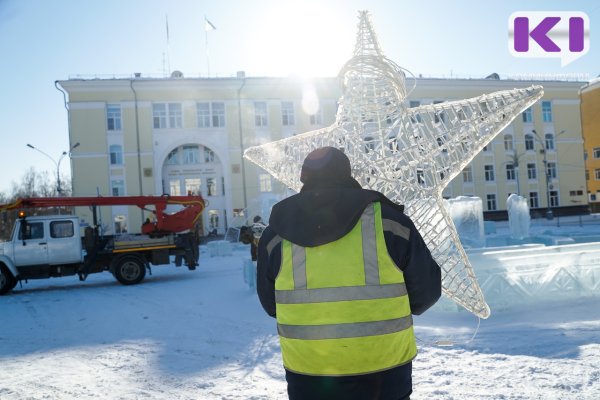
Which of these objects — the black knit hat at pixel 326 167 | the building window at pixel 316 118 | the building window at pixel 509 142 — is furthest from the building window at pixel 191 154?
the black knit hat at pixel 326 167

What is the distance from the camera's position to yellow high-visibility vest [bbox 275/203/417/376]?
177cm

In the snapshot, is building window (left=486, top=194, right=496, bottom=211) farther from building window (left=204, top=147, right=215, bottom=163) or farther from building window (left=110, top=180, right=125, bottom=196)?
building window (left=110, top=180, right=125, bottom=196)

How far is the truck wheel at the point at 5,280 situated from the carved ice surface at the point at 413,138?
10264 mm

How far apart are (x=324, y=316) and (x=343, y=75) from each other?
2.61m

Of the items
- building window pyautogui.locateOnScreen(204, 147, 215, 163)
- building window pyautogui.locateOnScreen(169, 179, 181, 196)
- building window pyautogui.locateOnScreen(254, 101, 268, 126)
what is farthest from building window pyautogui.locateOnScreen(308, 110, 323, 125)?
building window pyautogui.locateOnScreen(169, 179, 181, 196)

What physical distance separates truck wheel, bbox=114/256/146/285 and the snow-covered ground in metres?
3.55

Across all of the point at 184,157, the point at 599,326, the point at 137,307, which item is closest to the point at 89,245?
the point at 137,307

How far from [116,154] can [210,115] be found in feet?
24.2

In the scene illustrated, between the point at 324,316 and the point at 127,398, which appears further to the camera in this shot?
the point at 127,398

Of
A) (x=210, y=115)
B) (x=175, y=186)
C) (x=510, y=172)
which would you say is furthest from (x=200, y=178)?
(x=510, y=172)

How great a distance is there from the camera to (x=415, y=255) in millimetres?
1823

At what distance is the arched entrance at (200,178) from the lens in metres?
34.9

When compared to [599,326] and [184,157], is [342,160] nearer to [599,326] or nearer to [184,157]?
[599,326]

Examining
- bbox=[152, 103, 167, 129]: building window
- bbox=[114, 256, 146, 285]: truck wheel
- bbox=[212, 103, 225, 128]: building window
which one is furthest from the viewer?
bbox=[212, 103, 225, 128]: building window
